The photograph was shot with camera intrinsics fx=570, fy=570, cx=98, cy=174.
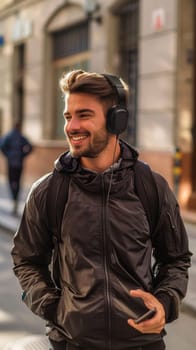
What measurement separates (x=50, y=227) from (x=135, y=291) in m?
0.38

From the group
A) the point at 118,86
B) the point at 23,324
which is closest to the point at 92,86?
the point at 118,86

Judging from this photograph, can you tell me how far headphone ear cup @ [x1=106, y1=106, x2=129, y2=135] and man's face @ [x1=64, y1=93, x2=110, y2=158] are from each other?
0.02 m

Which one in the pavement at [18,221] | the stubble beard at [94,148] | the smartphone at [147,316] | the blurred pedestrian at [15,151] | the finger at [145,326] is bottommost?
the pavement at [18,221]

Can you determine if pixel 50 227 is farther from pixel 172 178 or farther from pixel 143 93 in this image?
pixel 143 93

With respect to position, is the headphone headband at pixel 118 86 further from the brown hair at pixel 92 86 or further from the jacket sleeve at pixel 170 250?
the jacket sleeve at pixel 170 250

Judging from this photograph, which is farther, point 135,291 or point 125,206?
point 125,206

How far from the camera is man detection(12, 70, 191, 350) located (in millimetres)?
1793

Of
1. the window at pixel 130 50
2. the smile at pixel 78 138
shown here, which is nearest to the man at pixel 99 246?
the smile at pixel 78 138

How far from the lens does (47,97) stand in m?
16.4

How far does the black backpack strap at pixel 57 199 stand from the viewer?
1.90 meters

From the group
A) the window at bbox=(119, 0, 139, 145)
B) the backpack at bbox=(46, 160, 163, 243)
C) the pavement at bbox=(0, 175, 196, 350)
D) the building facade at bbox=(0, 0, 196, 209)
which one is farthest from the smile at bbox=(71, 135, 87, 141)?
the window at bbox=(119, 0, 139, 145)

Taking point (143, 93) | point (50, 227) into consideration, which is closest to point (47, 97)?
point (143, 93)

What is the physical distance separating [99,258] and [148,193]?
0.28 meters

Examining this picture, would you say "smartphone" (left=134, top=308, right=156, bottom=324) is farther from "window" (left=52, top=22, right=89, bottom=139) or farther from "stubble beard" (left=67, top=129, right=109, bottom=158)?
"window" (left=52, top=22, right=89, bottom=139)
